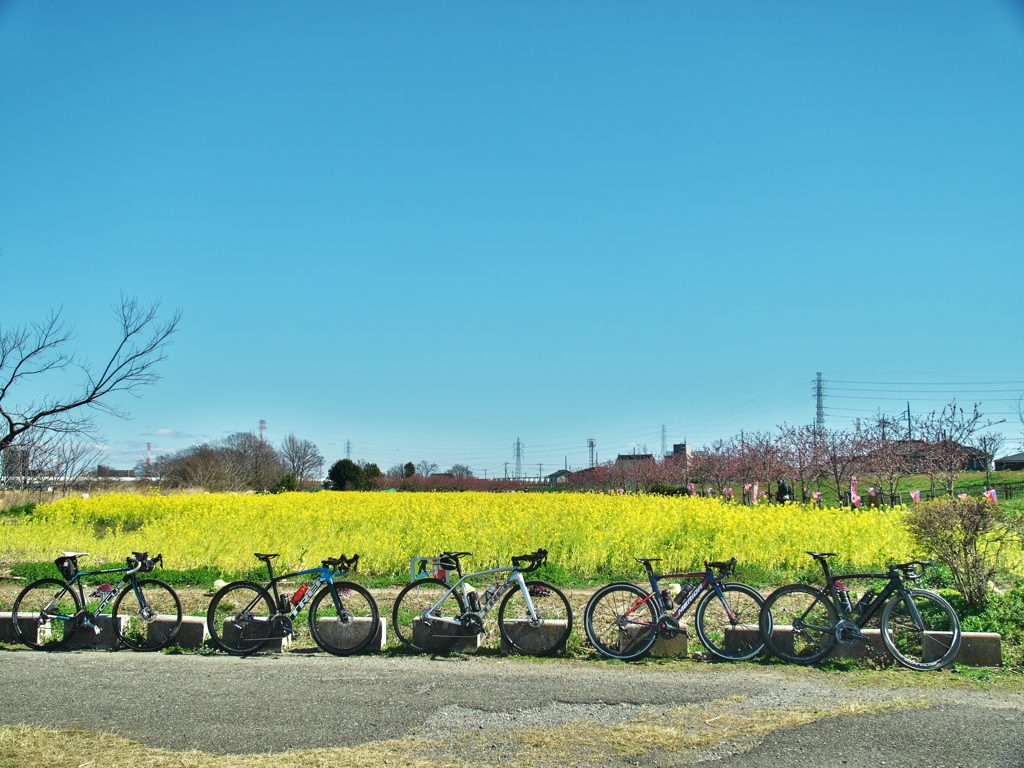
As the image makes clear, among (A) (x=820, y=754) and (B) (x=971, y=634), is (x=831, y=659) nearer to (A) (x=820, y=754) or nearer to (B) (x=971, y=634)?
(B) (x=971, y=634)

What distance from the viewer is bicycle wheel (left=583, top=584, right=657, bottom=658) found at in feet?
23.3

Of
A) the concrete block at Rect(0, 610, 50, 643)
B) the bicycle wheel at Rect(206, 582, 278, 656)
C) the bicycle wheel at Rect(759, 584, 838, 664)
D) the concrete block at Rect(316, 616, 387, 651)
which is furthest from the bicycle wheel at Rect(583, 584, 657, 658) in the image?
the concrete block at Rect(0, 610, 50, 643)

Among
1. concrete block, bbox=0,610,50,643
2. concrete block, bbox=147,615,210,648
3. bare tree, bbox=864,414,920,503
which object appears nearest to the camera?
concrete block, bbox=147,615,210,648

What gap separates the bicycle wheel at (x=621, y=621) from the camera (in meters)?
7.11

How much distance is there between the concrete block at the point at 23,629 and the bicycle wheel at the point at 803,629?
7.38 meters

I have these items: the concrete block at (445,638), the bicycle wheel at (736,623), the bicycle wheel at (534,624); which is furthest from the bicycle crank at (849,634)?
the concrete block at (445,638)

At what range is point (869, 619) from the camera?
6.92 m

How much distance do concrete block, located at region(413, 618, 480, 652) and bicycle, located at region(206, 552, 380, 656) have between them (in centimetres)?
44

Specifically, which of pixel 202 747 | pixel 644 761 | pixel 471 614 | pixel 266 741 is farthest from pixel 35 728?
pixel 644 761

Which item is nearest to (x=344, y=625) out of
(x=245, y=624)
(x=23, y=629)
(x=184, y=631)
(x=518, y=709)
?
(x=245, y=624)

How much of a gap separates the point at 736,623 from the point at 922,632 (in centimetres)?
160

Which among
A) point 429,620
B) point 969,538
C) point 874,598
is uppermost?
point 969,538

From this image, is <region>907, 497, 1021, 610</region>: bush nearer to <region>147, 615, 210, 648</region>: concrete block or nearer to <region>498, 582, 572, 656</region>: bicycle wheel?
<region>498, 582, 572, 656</region>: bicycle wheel

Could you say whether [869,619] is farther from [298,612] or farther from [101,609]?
[101,609]
